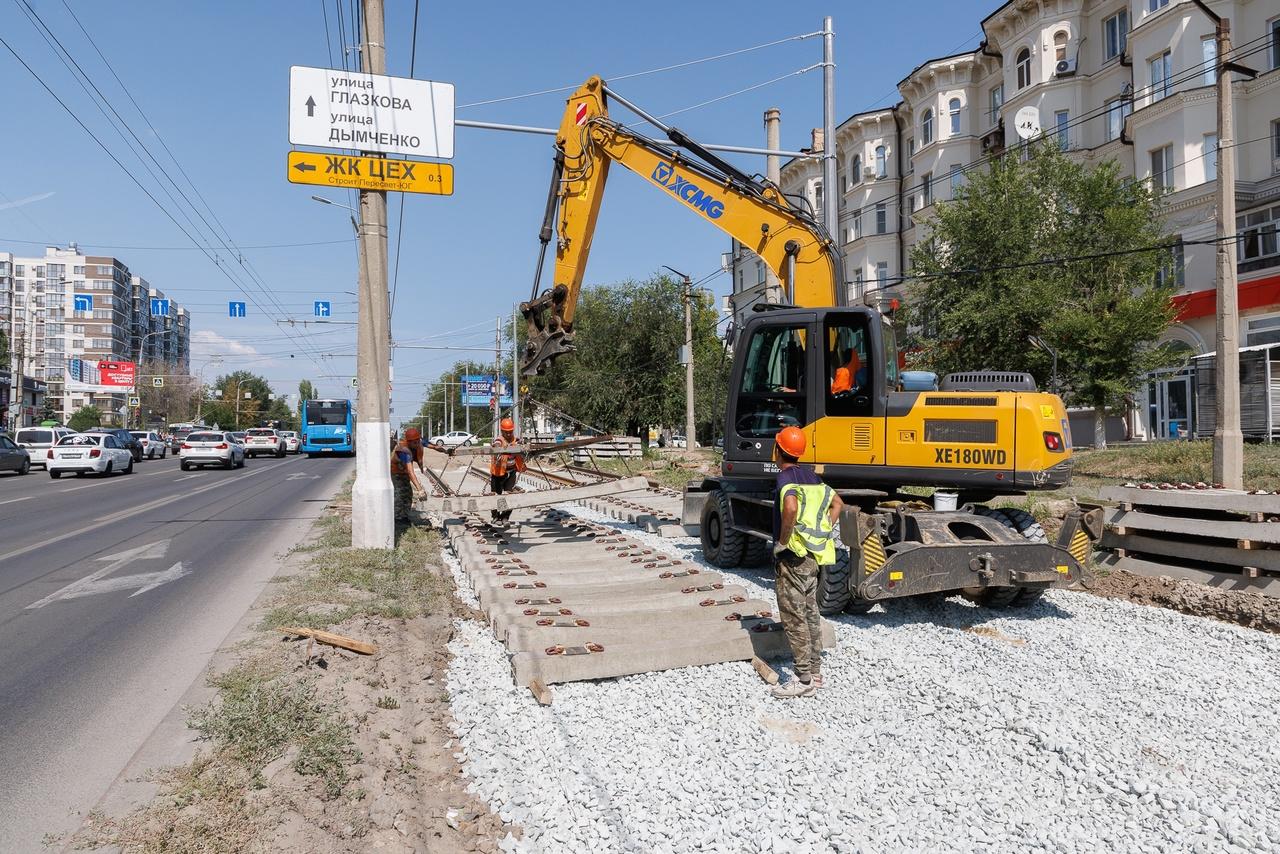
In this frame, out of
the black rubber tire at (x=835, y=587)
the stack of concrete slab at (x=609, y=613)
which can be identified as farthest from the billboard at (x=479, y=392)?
the black rubber tire at (x=835, y=587)

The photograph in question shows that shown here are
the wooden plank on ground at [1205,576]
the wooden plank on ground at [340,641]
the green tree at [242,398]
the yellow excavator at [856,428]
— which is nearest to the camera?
the wooden plank on ground at [340,641]

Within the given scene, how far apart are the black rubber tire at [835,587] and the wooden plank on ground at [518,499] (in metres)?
3.90

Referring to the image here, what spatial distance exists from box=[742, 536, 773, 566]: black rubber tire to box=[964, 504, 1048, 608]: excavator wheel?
2.56 meters

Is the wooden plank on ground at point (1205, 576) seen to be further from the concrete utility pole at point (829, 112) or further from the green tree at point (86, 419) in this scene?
the green tree at point (86, 419)

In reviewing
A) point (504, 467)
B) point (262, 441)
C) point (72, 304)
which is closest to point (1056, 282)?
point (504, 467)

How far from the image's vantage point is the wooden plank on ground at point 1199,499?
26.2ft

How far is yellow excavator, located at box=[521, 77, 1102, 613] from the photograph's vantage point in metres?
7.16

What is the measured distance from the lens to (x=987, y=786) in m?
4.27

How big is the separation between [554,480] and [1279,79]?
87.8ft

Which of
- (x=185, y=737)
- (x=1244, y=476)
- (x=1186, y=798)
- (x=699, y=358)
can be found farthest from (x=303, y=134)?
(x=699, y=358)

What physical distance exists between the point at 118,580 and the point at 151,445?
43361mm

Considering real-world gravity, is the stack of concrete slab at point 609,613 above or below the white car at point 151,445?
below

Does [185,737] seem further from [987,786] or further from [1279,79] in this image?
[1279,79]

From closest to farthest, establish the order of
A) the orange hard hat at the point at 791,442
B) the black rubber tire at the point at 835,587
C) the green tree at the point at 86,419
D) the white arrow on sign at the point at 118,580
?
1. the orange hard hat at the point at 791,442
2. the black rubber tire at the point at 835,587
3. the white arrow on sign at the point at 118,580
4. the green tree at the point at 86,419
